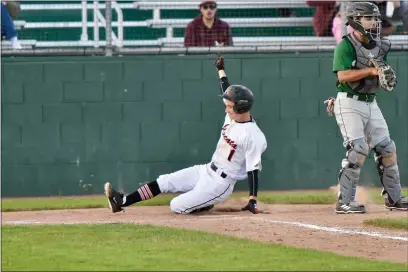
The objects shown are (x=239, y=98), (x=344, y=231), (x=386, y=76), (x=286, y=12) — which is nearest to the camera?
(x=344, y=231)

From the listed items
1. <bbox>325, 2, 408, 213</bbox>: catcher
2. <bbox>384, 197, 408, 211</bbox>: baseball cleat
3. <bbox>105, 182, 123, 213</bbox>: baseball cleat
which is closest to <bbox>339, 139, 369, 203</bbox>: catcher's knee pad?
<bbox>325, 2, 408, 213</bbox>: catcher

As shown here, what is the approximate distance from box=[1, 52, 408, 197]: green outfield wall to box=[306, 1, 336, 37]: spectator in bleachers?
49 centimetres

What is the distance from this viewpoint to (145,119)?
45.5 ft

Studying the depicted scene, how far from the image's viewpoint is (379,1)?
1417 cm

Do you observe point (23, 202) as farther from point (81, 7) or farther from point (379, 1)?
point (379, 1)

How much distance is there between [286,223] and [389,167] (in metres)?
1.72

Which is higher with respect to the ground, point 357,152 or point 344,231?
point 357,152

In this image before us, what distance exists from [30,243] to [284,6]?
7106mm

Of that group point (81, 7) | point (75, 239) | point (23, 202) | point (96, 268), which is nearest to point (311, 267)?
point (96, 268)

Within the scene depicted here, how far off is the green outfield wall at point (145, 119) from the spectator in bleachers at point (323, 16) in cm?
49

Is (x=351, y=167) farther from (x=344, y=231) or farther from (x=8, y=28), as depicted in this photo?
(x=8, y=28)

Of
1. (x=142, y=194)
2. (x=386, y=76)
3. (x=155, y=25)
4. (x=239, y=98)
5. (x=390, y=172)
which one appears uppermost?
(x=155, y=25)

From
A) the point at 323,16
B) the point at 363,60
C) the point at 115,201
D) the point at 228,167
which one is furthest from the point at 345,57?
the point at 323,16

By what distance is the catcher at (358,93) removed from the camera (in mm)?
10602
